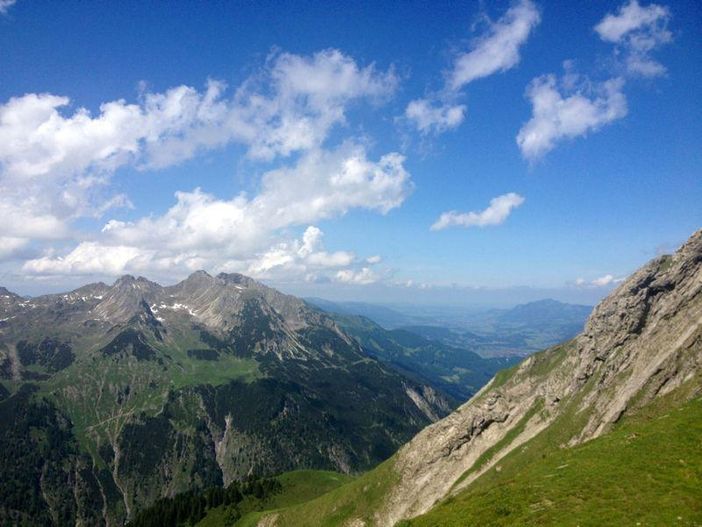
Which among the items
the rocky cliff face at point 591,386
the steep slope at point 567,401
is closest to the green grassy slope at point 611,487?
the steep slope at point 567,401

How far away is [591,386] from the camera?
94875mm

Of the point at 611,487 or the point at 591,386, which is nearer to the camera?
the point at 611,487

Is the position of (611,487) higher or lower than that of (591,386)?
higher

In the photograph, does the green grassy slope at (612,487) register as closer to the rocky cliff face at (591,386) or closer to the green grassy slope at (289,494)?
the rocky cliff face at (591,386)

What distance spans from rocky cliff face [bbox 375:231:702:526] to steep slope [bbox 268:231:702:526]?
25cm

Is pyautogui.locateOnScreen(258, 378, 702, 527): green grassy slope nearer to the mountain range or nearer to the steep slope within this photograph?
the mountain range

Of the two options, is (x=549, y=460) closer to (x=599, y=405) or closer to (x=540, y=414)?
(x=599, y=405)

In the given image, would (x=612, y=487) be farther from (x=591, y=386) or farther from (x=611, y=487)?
(x=591, y=386)

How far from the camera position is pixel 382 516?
106250 millimetres

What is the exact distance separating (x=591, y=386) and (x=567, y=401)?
7345 mm

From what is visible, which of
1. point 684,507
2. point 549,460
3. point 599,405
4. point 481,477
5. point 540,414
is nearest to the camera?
point 684,507

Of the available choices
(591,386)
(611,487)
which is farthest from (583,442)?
(611,487)

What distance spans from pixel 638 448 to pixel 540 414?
6415cm

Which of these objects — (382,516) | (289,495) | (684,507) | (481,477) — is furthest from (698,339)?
(289,495)
